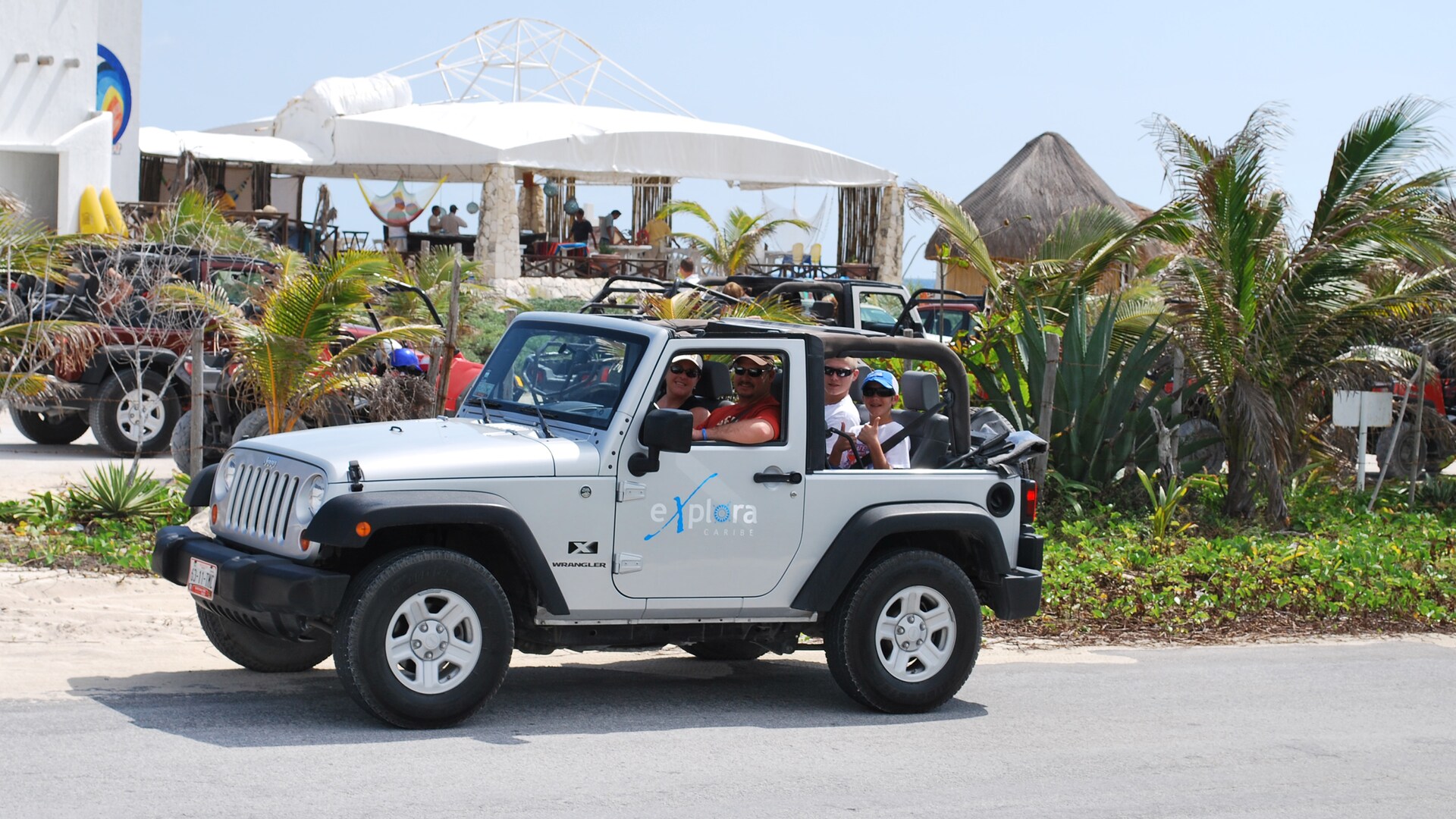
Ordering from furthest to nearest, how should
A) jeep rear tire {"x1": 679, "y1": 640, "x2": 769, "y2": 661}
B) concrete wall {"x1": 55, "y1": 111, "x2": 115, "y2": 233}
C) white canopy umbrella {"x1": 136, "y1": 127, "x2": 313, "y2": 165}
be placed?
white canopy umbrella {"x1": 136, "y1": 127, "x2": 313, "y2": 165} → concrete wall {"x1": 55, "y1": 111, "x2": 115, "y2": 233} → jeep rear tire {"x1": 679, "y1": 640, "x2": 769, "y2": 661}

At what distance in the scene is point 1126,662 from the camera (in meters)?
9.28

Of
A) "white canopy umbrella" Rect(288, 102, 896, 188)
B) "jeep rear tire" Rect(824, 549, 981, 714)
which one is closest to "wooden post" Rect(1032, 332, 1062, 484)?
"jeep rear tire" Rect(824, 549, 981, 714)

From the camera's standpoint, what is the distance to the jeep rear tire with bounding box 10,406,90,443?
54.4ft

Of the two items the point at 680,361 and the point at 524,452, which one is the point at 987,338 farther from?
the point at 524,452

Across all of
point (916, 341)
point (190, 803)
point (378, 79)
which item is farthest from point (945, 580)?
point (378, 79)

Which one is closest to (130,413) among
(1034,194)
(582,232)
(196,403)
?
(196,403)

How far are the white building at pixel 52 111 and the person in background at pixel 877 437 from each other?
1889 cm

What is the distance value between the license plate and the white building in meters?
18.9

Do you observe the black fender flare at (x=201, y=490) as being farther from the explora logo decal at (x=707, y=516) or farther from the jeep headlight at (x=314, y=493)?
the explora logo decal at (x=707, y=516)

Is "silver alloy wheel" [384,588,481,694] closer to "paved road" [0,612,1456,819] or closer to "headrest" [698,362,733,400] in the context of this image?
"paved road" [0,612,1456,819]

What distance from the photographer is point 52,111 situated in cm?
2433

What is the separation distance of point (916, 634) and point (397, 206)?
20.3m

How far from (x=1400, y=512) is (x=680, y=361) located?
9627mm

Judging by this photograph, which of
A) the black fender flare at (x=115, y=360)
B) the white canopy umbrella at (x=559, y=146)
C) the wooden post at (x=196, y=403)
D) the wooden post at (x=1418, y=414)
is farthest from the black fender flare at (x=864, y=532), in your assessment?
the white canopy umbrella at (x=559, y=146)
